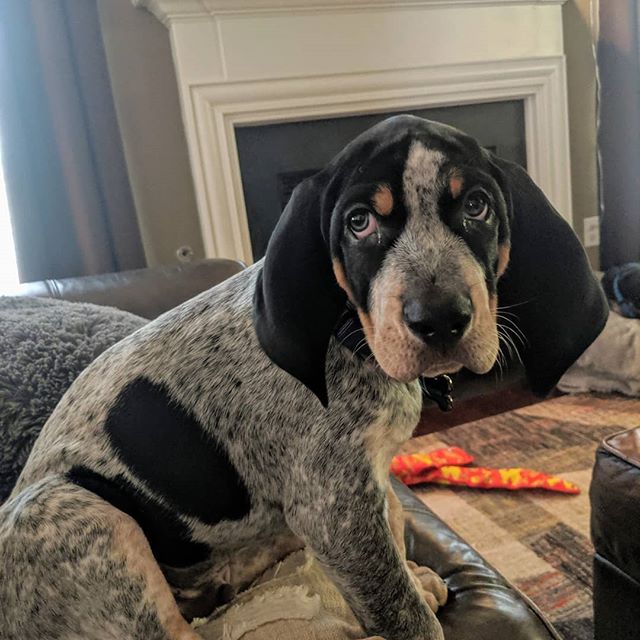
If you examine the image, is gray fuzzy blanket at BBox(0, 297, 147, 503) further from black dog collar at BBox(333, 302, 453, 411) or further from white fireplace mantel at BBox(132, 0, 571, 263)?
white fireplace mantel at BBox(132, 0, 571, 263)

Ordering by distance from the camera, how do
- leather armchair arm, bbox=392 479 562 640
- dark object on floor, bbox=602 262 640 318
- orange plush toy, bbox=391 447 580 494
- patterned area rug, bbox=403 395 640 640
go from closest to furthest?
leather armchair arm, bbox=392 479 562 640
patterned area rug, bbox=403 395 640 640
orange plush toy, bbox=391 447 580 494
dark object on floor, bbox=602 262 640 318

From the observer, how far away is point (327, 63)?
11.5ft

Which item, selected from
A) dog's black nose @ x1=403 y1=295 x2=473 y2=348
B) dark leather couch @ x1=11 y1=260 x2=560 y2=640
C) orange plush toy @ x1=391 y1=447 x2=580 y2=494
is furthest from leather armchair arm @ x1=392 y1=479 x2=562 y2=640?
orange plush toy @ x1=391 y1=447 x2=580 y2=494

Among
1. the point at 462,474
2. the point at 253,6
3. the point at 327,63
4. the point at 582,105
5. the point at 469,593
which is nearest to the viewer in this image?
the point at 469,593

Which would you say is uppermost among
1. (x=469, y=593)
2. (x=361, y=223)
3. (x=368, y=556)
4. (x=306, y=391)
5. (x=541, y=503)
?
(x=361, y=223)

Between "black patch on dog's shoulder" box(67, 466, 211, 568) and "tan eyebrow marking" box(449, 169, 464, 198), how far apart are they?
29.8 inches

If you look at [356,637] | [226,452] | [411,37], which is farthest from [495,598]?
[411,37]

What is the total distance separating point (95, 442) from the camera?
1206 millimetres

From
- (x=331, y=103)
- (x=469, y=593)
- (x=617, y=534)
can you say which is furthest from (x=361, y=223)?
(x=331, y=103)

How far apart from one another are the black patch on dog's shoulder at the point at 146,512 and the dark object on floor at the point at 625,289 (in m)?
2.99

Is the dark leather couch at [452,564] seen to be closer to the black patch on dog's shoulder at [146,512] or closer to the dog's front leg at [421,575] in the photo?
the dog's front leg at [421,575]

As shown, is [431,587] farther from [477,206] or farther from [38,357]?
[38,357]

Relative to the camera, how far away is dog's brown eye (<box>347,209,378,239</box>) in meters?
0.98

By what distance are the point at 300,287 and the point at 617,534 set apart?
0.90 m
